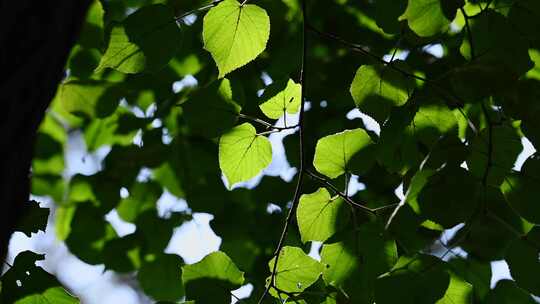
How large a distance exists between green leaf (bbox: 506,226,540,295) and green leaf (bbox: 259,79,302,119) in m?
0.49

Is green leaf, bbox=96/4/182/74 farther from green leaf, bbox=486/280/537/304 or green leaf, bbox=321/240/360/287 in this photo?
green leaf, bbox=486/280/537/304

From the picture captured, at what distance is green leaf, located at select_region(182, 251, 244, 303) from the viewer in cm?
119

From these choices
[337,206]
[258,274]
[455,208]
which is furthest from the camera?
[258,274]

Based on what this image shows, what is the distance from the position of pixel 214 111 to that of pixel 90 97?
624 mm

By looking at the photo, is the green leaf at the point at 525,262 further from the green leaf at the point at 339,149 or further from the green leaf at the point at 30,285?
the green leaf at the point at 30,285

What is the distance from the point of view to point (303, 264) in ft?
3.91

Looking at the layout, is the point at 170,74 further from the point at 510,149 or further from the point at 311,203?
the point at 510,149

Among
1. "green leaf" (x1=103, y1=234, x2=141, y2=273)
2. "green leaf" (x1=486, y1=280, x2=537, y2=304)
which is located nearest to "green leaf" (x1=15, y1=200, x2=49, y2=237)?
"green leaf" (x1=103, y1=234, x2=141, y2=273)

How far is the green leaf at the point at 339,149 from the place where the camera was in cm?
126

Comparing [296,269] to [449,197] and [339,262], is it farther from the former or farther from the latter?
[449,197]

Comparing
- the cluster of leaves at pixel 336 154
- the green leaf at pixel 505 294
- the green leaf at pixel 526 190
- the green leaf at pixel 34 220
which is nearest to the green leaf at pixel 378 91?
the cluster of leaves at pixel 336 154

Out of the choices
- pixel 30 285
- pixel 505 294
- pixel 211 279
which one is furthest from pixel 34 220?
pixel 505 294

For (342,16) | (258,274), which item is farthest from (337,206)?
(342,16)

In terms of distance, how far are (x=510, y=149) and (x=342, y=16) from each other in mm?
873
